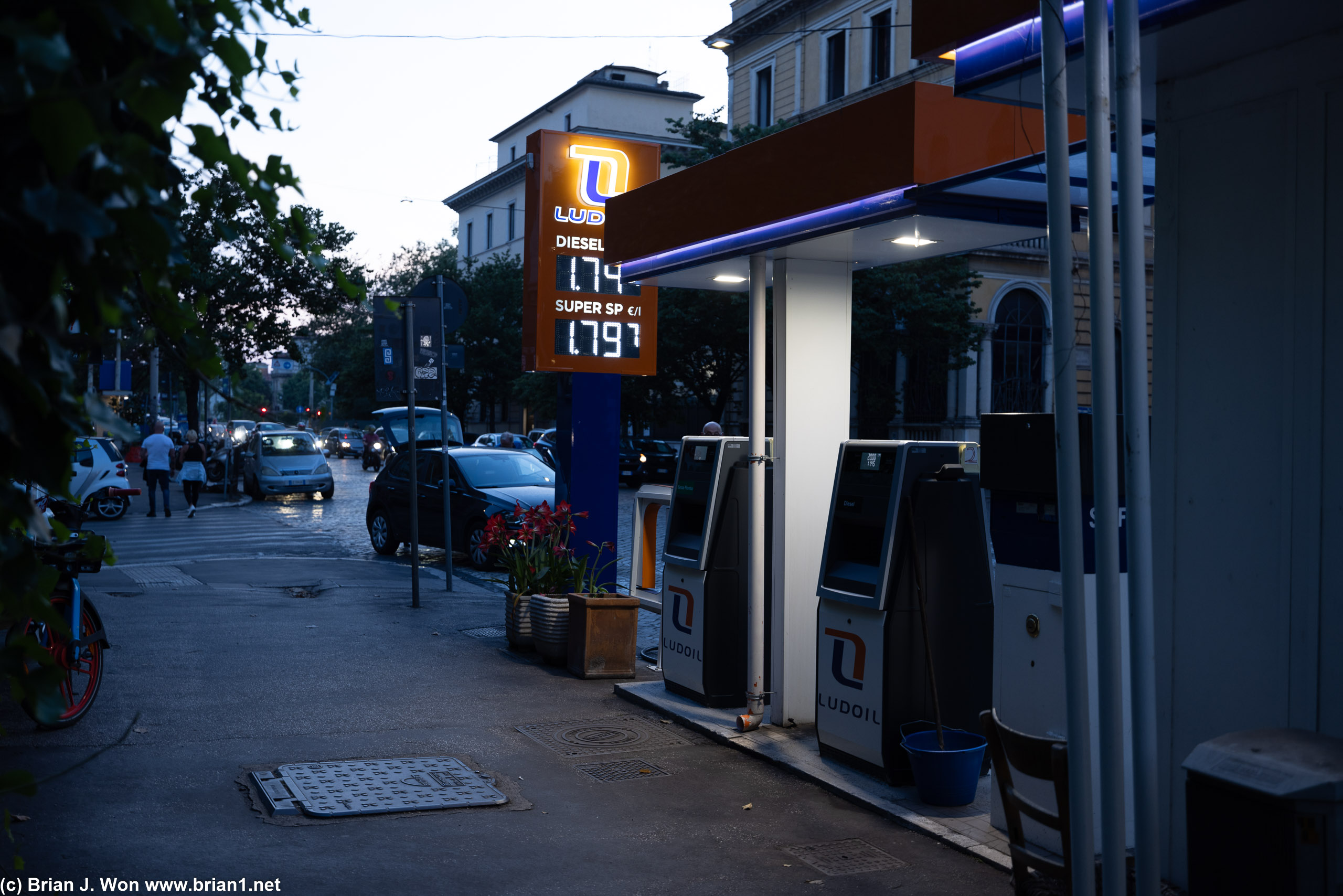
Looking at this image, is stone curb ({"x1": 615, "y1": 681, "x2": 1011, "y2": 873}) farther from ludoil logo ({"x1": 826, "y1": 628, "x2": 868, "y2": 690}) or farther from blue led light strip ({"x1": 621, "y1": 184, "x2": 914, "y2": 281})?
blue led light strip ({"x1": 621, "y1": 184, "x2": 914, "y2": 281})

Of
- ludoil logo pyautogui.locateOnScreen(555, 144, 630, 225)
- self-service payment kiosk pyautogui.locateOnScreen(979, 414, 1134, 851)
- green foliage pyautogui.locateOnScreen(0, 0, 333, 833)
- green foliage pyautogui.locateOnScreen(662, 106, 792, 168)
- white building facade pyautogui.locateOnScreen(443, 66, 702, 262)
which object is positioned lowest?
self-service payment kiosk pyautogui.locateOnScreen(979, 414, 1134, 851)

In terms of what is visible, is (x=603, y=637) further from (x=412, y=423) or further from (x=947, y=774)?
(x=412, y=423)

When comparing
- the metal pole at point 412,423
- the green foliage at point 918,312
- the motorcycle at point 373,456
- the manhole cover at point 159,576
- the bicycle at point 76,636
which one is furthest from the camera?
the motorcycle at point 373,456

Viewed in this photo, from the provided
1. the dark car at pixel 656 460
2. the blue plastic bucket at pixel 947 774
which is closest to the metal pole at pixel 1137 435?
the blue plastic bucket at pixel 947 774

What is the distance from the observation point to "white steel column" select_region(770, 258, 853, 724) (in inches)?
273

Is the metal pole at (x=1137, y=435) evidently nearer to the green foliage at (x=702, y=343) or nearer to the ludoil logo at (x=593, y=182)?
the ludoil logo at (x=593, y=182)

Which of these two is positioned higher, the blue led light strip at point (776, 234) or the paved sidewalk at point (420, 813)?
the blue led light strip at point (776, 234)

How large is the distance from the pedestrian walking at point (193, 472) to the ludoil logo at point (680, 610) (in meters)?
17.8

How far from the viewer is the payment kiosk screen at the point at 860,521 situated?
19.3 feet

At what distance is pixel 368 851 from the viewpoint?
4.75 metres

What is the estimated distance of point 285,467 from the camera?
2944cm

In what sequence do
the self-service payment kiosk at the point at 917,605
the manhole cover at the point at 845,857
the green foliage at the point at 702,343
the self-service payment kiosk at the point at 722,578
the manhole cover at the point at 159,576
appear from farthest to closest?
the green foliage at the point at 702,343 < the manhole cover at the point at 159,576 < the self-service payment kiosk at the point at 722,578 < the self-service payment kiosk at the point at 917,605 < the manhole cover at the point at 845,857

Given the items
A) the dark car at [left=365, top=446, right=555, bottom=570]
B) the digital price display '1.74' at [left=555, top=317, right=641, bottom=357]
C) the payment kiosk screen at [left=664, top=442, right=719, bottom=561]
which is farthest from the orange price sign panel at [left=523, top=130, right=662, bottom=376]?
the dark car at [left=365, top=446, right=555, bottom=570]

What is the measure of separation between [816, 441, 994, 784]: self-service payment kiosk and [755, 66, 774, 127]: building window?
38.0 m
